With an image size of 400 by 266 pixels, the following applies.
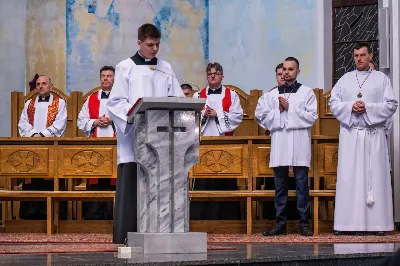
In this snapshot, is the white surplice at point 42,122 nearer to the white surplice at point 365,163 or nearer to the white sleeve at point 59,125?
the white sleeve at point 59,125

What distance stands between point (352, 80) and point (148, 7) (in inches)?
232

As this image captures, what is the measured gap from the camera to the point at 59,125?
11422 millimetres

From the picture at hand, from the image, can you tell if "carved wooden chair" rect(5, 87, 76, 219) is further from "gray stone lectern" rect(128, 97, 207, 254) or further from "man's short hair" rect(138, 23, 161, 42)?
"gray stone lectern" rect(128, 97, 207, 254)

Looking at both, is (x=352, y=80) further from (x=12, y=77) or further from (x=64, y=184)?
(x=12, y=77)

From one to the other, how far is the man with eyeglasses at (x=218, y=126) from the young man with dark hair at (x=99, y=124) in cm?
108

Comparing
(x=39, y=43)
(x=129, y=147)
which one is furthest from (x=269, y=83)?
(x=129, y=147)

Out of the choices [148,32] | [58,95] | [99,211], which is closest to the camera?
[148,32]

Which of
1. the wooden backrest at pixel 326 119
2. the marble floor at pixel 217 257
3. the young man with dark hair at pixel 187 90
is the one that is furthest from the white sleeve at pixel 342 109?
the marble floor at pixel 217 257

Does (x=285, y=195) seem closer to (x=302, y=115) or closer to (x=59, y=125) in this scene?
(x=302, y=115)

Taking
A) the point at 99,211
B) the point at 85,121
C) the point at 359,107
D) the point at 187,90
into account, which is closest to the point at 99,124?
the point at 85,121

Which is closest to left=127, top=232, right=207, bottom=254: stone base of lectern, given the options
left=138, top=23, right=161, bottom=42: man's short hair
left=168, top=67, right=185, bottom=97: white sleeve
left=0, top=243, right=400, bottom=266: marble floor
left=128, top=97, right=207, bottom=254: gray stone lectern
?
left=128, top=97, right=207, bottom=254: gray stone lectern

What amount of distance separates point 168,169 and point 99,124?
14.0 ft

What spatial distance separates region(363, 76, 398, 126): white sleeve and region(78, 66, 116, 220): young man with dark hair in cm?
306

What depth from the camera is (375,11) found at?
47.5ft
